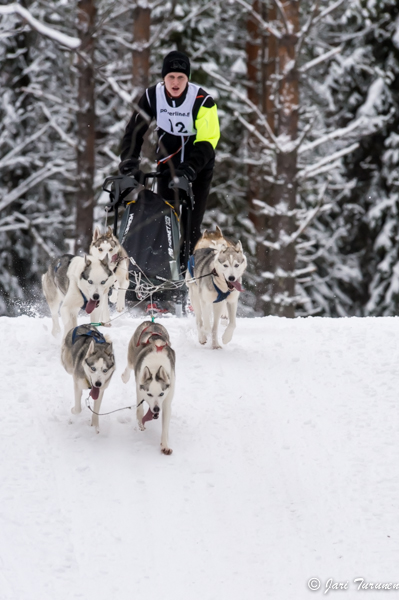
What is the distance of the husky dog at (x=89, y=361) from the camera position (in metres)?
4.62

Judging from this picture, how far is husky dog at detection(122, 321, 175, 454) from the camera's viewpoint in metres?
4.50

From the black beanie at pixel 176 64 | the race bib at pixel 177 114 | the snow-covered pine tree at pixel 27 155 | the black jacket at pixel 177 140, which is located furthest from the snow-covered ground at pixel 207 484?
the snow-covered pine tree at pixel 27 155

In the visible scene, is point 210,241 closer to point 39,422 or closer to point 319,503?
point 39,422

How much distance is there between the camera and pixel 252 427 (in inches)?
205

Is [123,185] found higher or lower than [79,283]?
higher

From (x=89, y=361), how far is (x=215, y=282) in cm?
205

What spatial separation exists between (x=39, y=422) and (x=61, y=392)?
0.61 meters

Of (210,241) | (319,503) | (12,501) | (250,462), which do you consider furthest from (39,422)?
(210,241)

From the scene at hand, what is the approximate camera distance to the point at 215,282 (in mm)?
6406

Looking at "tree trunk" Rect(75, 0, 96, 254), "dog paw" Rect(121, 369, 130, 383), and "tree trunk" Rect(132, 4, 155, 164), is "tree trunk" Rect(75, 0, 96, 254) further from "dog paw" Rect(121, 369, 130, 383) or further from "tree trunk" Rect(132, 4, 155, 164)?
"dog paw" Rect(121, 369, 130, 383)

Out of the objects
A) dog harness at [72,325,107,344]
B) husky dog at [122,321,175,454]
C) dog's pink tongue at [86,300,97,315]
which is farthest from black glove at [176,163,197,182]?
dog harness at [72,325,107,344]

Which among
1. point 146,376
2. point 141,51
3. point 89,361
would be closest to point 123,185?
point 89,361

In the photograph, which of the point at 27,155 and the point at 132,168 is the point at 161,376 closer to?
the point at 132,168

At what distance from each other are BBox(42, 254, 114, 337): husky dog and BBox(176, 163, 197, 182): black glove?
1.05 m
